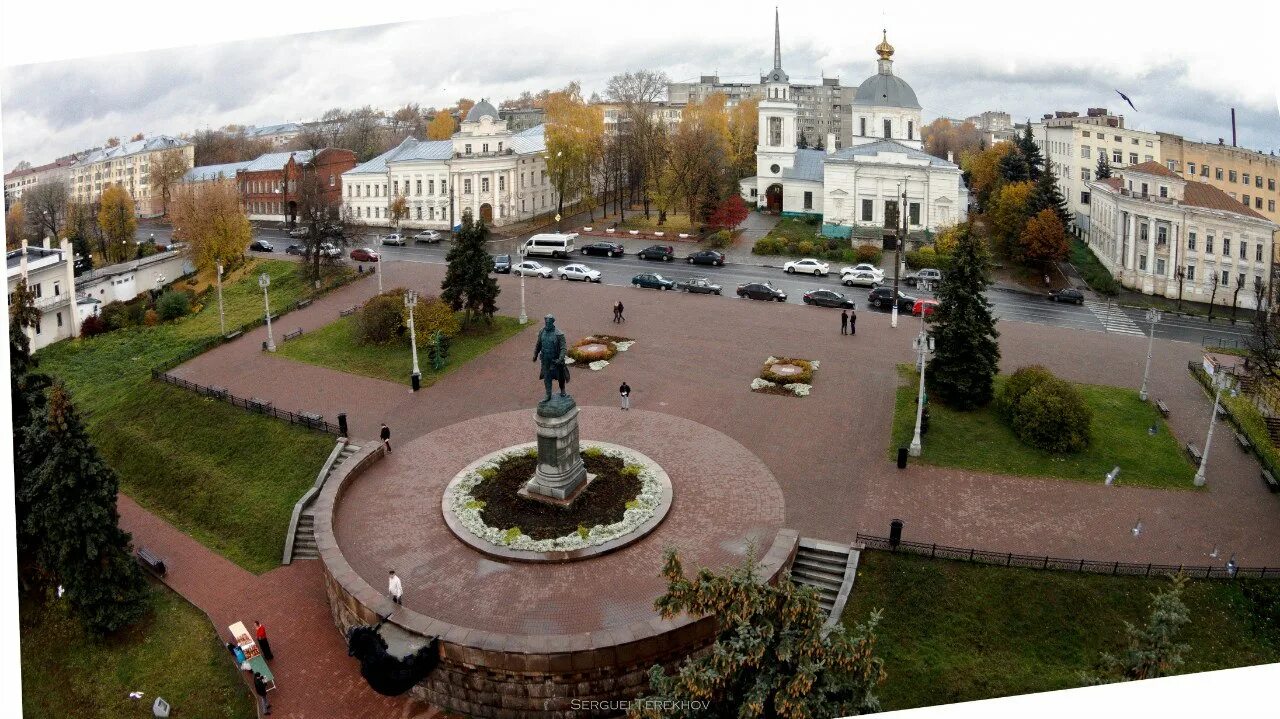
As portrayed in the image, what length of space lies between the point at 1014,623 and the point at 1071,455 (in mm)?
9048

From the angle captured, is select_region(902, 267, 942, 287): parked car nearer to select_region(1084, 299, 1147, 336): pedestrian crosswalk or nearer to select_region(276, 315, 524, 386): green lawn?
select_region(1084, 299, 1147, 336): pedestrian crosswalk

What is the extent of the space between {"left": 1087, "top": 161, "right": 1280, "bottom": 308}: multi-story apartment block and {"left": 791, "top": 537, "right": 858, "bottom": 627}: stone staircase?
26463 millimetres

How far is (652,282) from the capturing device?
45.6 metres

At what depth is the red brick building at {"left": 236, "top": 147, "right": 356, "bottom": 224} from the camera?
239 feet

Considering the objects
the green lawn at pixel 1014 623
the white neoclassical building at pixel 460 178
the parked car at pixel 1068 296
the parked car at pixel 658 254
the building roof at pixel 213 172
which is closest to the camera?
the green lawn at pixel 1014 623

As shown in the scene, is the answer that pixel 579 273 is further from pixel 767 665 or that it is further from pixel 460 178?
pixel 767 665

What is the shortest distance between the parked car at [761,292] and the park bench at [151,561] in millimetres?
28998

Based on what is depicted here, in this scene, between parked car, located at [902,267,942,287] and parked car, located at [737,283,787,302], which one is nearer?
parked car, located at [737,283,787,302]

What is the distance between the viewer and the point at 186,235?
51.5 metres

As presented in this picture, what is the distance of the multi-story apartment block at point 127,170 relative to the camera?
82.8 m

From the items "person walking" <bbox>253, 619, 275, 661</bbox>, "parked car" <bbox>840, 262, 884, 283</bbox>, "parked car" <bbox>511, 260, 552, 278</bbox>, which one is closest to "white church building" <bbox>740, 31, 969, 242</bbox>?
"parked car" <bbox>840, 262, 884, 283</bbox>

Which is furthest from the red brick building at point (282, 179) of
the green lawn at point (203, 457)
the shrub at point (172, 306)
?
the green lawn at point (203, 457)

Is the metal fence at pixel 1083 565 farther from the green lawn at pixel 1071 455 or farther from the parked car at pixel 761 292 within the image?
the parked car at pixel 761 292

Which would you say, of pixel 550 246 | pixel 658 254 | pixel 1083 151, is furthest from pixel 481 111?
pixel 1083 151
